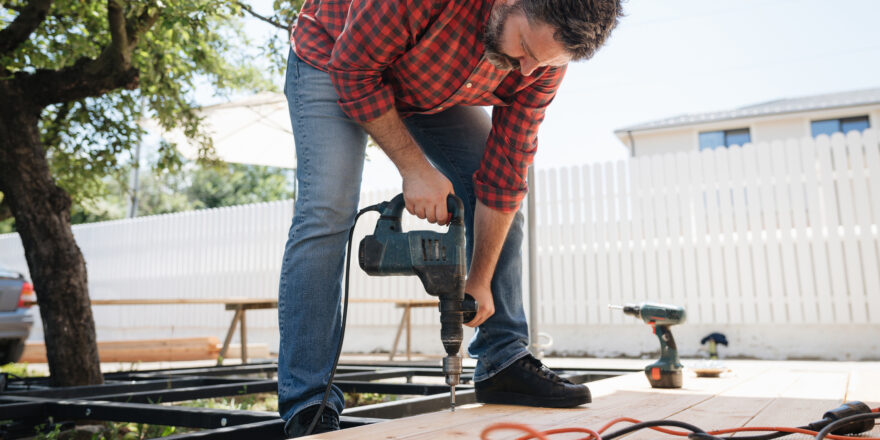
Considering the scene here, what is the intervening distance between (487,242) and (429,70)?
526 millimetres

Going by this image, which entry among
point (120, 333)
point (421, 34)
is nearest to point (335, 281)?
point (421, 34)

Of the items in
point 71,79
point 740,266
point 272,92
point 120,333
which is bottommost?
point 120,333

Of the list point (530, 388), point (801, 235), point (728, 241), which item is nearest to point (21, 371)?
point (530, 388)

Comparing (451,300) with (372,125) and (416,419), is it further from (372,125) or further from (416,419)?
(372,125)

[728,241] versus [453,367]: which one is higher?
[728,241]

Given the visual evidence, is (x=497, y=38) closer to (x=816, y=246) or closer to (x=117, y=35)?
(x=117, y=35)

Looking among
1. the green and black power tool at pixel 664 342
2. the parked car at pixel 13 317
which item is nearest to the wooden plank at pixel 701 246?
the green and black power tool at pixel 664 342

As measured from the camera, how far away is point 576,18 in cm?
139

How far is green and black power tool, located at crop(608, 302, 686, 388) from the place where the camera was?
91.9 inches

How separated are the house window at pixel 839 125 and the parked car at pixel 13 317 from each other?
16.6 m

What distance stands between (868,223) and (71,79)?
6946 millimetres

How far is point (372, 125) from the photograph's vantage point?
5.25 feet

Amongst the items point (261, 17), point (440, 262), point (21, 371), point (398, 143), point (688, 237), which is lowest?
point (21, 371)

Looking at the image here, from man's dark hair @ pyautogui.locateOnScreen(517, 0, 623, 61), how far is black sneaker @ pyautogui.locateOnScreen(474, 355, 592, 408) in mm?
866
